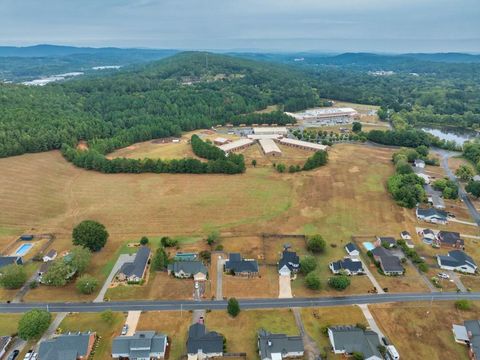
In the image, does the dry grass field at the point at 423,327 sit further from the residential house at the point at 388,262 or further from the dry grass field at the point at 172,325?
the dry grass field at the point at 172,325

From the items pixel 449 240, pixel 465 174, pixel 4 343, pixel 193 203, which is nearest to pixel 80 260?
pixel 4 343

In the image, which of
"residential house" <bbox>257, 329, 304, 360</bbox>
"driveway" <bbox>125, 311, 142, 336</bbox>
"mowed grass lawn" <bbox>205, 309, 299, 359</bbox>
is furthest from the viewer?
"driveway" <bbox>125, 311, 142, 336</bbox>

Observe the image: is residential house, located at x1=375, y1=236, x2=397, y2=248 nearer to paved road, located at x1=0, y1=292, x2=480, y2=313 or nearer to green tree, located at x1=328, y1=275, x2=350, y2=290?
paved road, located at x1=0, y1=292, x2=480, y2=313

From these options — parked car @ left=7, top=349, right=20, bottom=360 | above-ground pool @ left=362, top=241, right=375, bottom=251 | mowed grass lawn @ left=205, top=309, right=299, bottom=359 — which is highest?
above-ground pool @ left=362, top=241, right=375, bottom=251

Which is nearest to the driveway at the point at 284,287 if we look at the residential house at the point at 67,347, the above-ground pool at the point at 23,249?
the residential house at the point at 67,347

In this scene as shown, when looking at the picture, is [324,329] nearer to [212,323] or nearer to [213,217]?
[212,323]

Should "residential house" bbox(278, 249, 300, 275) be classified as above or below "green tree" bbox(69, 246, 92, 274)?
below

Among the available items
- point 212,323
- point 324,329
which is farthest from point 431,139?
point 212,323

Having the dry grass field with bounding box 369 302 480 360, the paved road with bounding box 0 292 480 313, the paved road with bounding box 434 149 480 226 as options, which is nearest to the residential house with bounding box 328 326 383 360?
the dry grass field with bounding box 369 302 480 360
